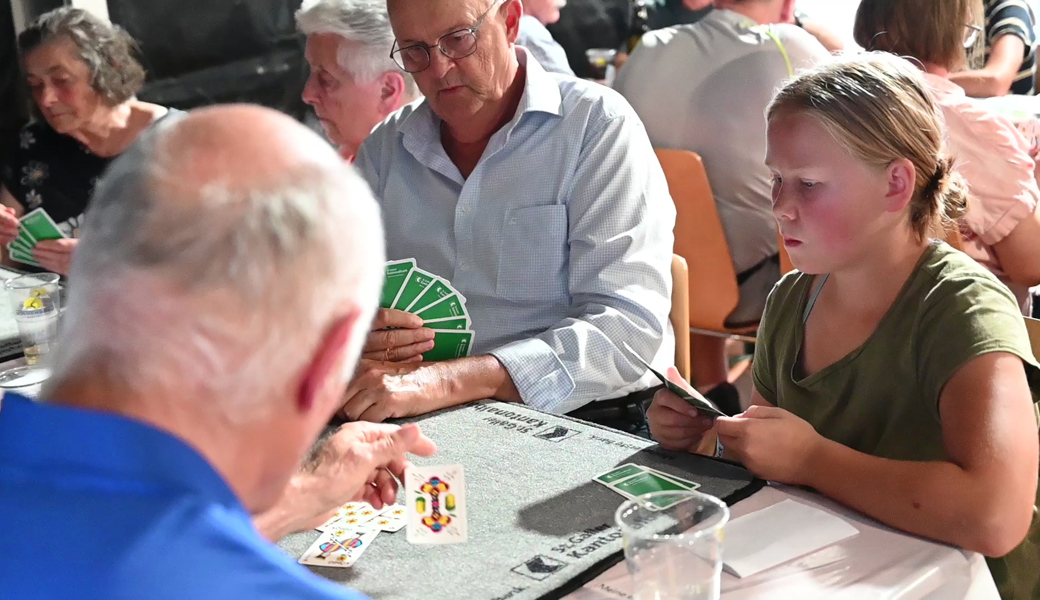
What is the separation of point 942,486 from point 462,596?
61 centimetres

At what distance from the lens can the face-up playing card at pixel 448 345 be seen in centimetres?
190

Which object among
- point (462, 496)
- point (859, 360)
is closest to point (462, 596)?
point (462, 496)

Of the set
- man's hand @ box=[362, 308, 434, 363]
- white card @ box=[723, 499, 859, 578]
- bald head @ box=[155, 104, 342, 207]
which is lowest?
man's hand @ box=[362, 308, 434, 363]

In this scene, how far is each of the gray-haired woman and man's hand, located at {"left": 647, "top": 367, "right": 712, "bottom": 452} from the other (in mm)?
2436

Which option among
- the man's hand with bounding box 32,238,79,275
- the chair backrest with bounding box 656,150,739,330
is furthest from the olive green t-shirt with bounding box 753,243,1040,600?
the man's hand with bounding box 32,238,79,275

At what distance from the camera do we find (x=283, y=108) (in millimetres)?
4270

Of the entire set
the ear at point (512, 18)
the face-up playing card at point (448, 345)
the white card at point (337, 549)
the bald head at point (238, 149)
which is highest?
the bald head at point (238, 149)

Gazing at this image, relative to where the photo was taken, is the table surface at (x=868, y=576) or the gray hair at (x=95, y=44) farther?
the gray hair at (x=95, y=44)

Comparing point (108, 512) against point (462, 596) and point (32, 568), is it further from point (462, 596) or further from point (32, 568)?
point (462, 596)

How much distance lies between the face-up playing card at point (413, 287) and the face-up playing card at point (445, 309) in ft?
0.12

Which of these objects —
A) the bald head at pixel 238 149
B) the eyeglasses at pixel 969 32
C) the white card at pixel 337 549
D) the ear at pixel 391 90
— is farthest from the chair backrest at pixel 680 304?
the bald head at pixel 238 149

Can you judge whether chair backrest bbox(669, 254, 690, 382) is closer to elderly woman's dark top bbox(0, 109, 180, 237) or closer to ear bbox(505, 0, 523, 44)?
ear bbox(505, 0, 523, 44)

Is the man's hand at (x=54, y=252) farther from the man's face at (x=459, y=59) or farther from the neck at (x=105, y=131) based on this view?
the man's face at (x=459, y=59)

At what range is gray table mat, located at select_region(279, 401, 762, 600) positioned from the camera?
3.66 feet
